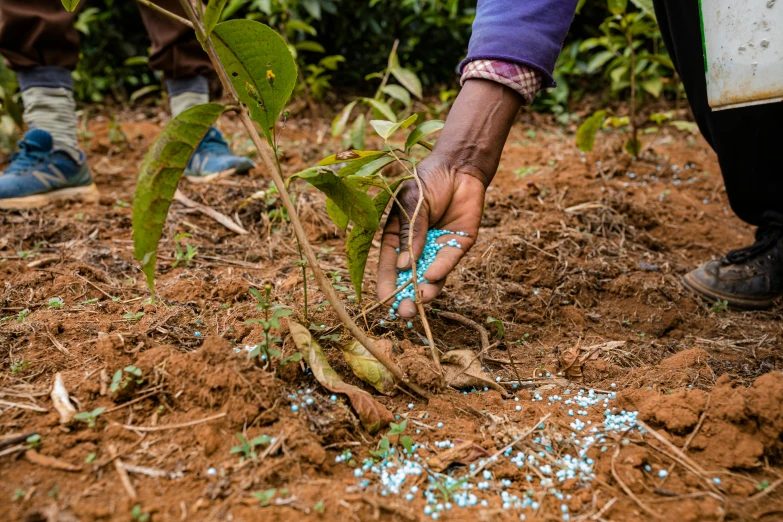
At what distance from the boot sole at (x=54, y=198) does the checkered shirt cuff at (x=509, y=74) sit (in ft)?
6.63

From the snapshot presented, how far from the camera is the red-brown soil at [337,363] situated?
1.00m

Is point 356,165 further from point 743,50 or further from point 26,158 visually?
point 26,158

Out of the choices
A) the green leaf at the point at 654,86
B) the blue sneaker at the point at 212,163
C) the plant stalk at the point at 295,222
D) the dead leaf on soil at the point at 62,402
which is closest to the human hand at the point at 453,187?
the plant stalk at the point at 295,222

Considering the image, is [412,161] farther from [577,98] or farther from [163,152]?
[577,98]

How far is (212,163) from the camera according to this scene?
2.92m

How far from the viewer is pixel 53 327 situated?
1.40 meters

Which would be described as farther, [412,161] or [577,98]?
[577,98]

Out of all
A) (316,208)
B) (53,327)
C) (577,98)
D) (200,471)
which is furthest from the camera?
(577,98)

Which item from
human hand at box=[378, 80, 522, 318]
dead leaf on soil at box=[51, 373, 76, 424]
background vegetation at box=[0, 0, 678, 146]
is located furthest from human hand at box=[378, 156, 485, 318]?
background vegetation at box=[0, 0, 678, 146]

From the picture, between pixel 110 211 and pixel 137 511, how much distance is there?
1998 mm

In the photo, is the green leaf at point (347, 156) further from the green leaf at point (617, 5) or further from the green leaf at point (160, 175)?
the green leaf at point (617, 5)

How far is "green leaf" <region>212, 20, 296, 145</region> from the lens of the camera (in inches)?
44.3

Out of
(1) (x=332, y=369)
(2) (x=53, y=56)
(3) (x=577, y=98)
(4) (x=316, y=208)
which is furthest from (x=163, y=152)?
(3) (x=577, y=98)

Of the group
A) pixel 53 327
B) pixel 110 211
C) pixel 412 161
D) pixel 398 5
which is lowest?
pixel 110 211
